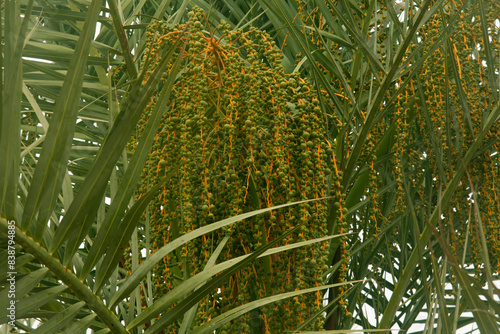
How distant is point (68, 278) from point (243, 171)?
0.37m

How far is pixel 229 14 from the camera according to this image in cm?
191

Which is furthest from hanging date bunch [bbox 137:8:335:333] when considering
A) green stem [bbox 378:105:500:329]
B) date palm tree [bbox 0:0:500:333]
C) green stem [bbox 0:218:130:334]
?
green stem [bbox 378:105:500:329]

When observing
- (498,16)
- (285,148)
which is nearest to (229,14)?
(498,16)

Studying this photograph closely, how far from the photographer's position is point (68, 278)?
830 millimetres

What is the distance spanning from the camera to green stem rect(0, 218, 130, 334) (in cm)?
77

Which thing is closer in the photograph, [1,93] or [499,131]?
[1,93]

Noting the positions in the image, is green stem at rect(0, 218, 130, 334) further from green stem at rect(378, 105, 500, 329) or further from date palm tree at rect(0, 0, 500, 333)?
green stem at rect(378, 105, 500, 329)

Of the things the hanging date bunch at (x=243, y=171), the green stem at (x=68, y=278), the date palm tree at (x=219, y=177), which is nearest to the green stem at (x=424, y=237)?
the date palm tree at (x=219, y=177)

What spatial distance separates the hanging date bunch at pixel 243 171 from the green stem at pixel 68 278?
0.56 feet

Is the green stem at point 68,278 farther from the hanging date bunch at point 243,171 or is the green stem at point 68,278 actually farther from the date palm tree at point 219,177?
the hanging date bunch at point 243,171

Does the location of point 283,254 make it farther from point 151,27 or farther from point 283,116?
point 151,27

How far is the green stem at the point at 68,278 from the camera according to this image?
30.2 inches

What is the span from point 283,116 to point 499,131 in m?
0.62

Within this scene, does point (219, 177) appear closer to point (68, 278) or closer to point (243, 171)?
point (243, 171)
